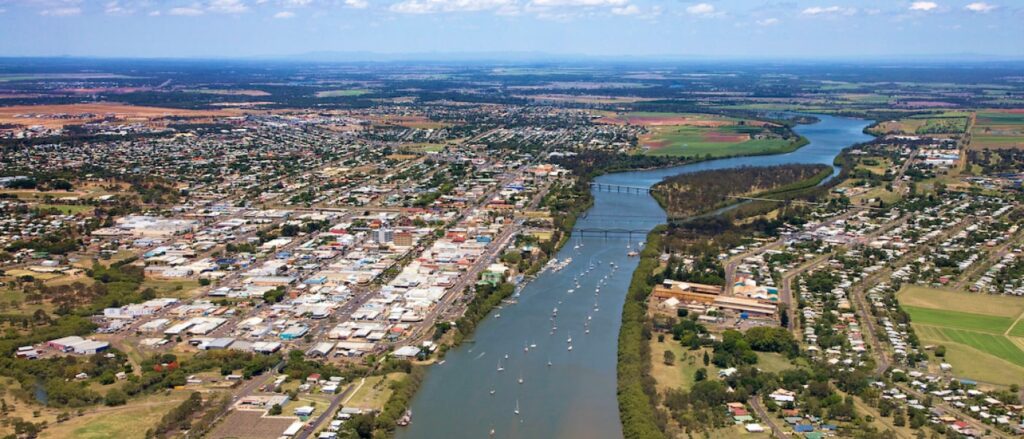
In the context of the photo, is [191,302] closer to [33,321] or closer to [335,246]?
[33,321]

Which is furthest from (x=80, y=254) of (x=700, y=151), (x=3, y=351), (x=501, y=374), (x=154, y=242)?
(x=700, y=151)

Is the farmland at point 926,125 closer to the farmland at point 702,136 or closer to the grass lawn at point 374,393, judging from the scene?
the farmland at point 702,136

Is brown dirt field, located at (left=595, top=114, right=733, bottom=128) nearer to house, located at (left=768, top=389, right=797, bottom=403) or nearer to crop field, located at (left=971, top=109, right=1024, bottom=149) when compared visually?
crop field, located at (left=971, top=109, right=1024, bottom=149)

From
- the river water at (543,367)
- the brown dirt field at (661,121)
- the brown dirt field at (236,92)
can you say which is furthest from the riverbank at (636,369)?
the brown dirt field at (236,92)

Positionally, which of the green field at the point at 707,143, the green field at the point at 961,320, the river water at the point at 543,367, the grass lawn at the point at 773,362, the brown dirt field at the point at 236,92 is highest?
the brown dirt field at the point at 236,92

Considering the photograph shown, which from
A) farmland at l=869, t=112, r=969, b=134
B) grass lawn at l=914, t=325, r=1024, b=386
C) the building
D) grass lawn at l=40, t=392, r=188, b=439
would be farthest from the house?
farmland at l=869, t=112, r=969, b=134

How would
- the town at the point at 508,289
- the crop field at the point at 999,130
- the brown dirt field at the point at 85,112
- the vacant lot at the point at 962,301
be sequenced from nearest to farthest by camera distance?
1. the town at the point at 508,289
2. the vacant lot at the point at 962,301
3. the crop field at the point at 999,130
4. the brown dirt field at the point at 85,112

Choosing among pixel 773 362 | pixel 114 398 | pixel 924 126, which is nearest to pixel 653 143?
pixel 924 126

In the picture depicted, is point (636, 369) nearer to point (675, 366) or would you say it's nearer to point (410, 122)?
point (675, 366)
